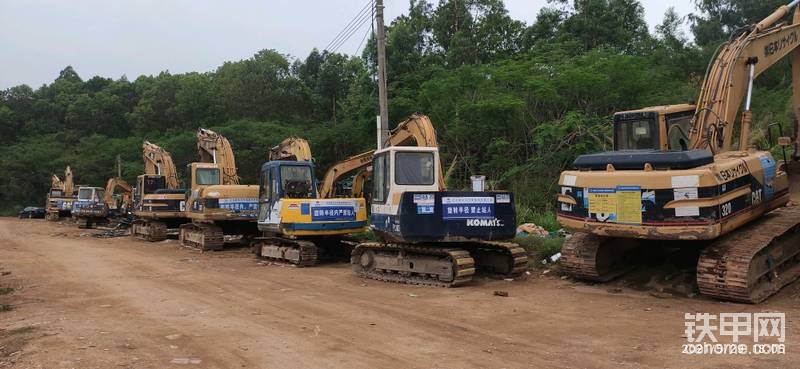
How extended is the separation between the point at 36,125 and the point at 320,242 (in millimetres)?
Answer: 59827

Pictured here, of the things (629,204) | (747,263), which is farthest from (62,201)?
(747,263)

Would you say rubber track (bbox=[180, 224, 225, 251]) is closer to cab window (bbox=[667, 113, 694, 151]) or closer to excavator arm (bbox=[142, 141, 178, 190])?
excavator arm (bbox=[142, 141, 178, 190])

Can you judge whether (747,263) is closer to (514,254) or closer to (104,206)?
(514,254)

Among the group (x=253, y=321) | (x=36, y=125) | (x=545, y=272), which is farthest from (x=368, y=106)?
(x=36, y=125)

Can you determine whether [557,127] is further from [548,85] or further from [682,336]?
[682,336]

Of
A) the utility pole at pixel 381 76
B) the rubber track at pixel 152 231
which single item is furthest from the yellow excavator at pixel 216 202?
the utility pole at pixel 381 76

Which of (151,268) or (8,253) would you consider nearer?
(151,268)

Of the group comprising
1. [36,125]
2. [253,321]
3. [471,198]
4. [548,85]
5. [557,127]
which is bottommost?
[253,321]

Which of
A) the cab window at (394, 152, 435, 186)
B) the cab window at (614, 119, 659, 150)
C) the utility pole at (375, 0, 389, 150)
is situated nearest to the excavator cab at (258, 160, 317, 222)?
the utility pole at (375, 0, 389, 150)

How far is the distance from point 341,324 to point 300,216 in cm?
597

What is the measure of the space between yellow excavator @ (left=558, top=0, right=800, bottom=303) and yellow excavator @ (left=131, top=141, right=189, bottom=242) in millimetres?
15258

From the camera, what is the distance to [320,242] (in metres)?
14.4

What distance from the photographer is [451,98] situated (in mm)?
23109

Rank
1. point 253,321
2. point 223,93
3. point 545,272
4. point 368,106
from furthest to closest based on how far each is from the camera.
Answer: point 223,93 < point 368,106 < point 545,272 < point 253,321
